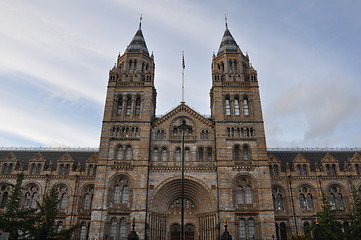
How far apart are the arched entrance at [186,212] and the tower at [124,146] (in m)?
2.22

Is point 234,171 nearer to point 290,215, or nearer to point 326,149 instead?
point 290,215

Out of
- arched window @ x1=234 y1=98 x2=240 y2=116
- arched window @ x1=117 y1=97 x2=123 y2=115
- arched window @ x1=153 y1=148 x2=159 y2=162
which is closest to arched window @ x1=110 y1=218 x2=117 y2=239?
arched window @ x1=153 y1=148 x2=159 y2=162

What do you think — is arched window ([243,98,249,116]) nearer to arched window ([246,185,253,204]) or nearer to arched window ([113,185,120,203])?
arched window ([246,185,253,204])

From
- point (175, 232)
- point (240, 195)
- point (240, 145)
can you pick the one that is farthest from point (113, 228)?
point (240, 145)

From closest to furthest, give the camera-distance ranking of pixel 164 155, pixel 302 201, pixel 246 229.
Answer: pixel 246 229
pixel 164 155
pixel 302 201

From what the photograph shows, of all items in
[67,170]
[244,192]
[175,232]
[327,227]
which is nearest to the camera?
[327,227]

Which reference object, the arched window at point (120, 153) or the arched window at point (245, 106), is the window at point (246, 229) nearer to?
the arched window at point (245, 106)

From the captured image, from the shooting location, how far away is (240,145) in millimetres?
39438

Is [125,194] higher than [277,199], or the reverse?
[277,199]

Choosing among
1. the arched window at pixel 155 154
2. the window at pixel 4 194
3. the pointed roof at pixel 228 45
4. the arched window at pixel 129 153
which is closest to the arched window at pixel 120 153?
the arched window at pixel 129 153

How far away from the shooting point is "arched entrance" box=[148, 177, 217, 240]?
36812 mm

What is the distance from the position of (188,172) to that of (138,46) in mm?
22619

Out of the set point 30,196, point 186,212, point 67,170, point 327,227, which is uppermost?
point 67,170

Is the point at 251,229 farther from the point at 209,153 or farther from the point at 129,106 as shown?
the point at 129,106
